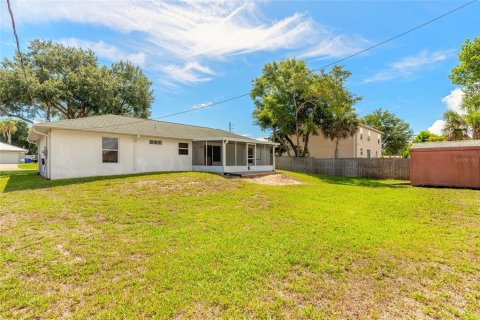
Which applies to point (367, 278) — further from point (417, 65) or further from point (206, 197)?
point (417, 65)

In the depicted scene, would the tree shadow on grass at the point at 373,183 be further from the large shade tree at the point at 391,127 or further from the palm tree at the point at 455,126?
the large shade tree at the point at 391,127

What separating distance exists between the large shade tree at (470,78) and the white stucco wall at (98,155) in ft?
69.8

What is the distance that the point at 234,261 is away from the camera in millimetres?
3920

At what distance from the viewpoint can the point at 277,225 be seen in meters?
5.89

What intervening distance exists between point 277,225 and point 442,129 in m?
22.6

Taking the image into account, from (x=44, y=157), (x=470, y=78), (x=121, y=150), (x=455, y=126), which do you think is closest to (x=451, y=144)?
(x=470, y=78)

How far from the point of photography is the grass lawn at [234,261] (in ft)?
9.43

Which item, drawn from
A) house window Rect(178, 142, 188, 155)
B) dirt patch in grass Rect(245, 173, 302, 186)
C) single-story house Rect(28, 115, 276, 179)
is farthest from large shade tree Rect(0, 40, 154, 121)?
dirt patch in grass Rect(245, 173, 302, 186)

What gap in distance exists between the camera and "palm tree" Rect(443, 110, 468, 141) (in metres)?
19.9

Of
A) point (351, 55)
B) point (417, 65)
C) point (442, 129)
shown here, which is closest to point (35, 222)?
point (351, 55)

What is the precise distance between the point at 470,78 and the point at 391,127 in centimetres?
2243

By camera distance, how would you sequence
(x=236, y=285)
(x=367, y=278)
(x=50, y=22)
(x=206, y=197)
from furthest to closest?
(x=206, y=197) → (x=50, y=22) → (x=367, y=278) → (x=236, y=285)

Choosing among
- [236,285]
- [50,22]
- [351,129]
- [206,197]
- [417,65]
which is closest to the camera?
[236,285]

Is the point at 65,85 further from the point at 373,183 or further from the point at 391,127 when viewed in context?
the point at 391,127
